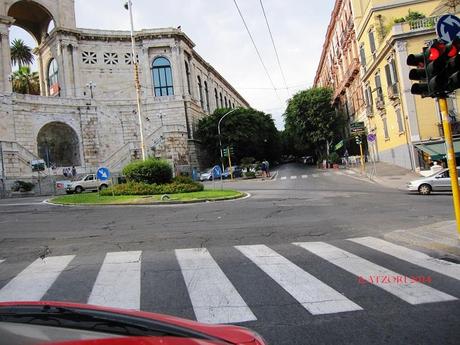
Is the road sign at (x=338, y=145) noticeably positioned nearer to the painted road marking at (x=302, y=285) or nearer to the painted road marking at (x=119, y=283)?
the painted road marking at (x=302, y=285)

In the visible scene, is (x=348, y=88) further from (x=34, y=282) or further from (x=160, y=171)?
(x=34, y=282)

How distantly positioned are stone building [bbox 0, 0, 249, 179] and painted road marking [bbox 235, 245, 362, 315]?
40.3 m

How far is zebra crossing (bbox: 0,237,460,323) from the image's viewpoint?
16.4 ft

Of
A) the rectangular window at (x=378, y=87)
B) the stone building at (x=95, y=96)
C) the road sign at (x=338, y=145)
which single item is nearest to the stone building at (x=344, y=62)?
the road sign at (x=338, y=145)

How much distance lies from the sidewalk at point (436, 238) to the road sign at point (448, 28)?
3.76 meters

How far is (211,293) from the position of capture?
5.56m

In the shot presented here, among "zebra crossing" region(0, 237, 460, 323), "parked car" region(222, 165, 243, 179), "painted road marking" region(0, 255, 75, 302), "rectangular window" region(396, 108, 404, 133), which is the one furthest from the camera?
"parked car" region(222, 165, 243, 179)

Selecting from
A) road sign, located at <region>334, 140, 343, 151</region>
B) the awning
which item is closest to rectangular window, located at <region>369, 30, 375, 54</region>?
the awning

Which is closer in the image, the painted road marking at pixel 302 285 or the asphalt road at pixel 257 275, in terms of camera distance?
the asphalt road at pixel 257 275

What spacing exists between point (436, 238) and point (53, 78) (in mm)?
56917

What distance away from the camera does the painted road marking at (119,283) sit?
534 centimetres

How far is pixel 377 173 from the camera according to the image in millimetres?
33875

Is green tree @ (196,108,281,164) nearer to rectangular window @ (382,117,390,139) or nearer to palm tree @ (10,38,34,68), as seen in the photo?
rectangular window @ (382,117,390,139)

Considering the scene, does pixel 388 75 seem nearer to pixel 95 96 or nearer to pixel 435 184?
pixel 435 184
